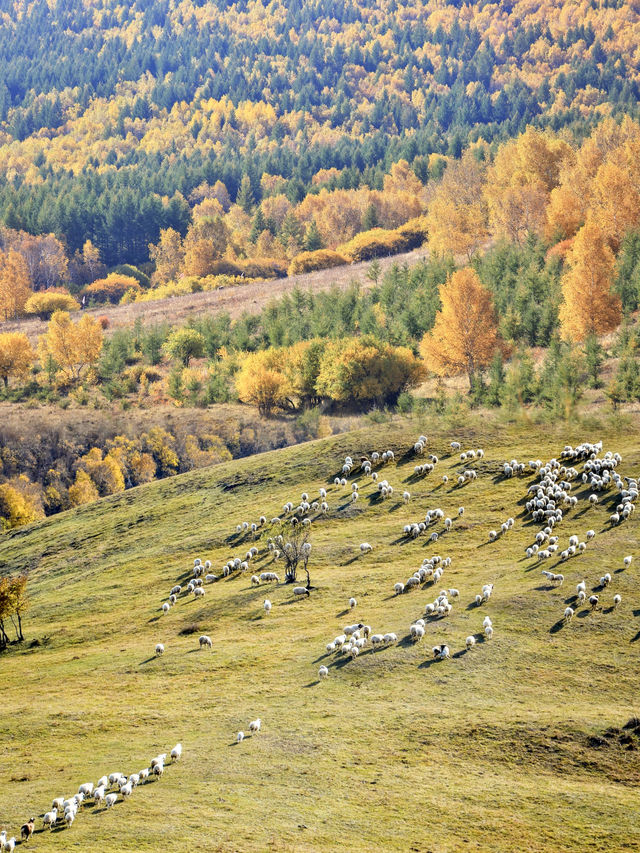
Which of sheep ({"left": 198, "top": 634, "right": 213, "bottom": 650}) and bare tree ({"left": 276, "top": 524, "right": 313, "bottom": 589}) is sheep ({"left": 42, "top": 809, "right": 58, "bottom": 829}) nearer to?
sheep ({"left": 198, "top": 634, "right": 213, "bottom": 650})

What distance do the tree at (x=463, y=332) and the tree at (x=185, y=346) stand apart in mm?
59420

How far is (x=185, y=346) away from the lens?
624 feet

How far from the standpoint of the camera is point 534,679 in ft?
140

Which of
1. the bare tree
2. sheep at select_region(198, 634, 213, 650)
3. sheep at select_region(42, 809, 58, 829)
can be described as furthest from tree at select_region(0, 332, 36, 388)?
sheep at select_region(42, 809, 58, 829)

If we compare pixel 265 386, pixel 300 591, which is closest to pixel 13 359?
pixel 265 386

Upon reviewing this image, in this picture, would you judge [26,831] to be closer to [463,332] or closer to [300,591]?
[300,591]

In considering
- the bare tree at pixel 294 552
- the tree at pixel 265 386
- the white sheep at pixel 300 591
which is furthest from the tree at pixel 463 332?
the white sheep at pixel 300 591

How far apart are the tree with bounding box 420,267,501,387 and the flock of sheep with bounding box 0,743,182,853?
362 feet

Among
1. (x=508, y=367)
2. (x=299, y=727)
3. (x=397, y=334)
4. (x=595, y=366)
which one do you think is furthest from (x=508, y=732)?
(x=397, y=334)

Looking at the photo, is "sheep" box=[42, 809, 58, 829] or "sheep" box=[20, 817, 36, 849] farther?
"sheep" box=[42, 809, 58, 829]

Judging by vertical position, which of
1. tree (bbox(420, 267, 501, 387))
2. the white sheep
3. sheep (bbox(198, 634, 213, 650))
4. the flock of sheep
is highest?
the flock of sheep

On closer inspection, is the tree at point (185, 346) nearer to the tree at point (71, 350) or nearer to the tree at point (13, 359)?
the tree at point (71, 350)

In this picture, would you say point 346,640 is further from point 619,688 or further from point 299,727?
point 619,688

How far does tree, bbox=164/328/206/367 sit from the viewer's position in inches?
7490
